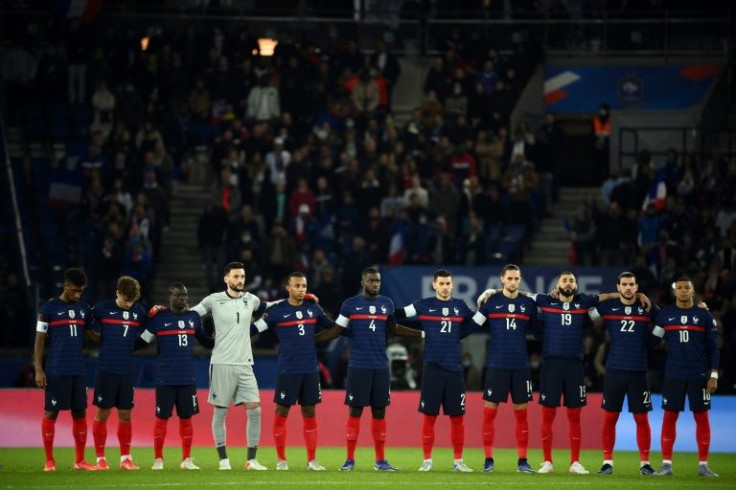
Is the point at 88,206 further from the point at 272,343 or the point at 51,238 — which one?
the point at 272,343

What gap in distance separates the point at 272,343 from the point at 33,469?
34.4 ft

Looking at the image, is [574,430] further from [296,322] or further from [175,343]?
[175,343]

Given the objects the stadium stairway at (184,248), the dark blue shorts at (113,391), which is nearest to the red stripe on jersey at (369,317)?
the dark blue shorts at (113,391)

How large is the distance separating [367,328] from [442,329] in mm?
944

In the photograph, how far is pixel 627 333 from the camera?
20062 mm

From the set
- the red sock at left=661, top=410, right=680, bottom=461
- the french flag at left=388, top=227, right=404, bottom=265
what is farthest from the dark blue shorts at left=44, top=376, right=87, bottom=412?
the french flag at left=388, top=227, right=404, bottom=265

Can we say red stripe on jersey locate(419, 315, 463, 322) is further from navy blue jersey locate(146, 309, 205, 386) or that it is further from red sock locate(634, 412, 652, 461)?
navy blue jersey locate(146, 309, 205, 386)

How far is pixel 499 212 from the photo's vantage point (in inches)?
1254

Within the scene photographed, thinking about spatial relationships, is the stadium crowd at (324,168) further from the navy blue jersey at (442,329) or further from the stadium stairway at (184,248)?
the navy blue jersey at (442,329)

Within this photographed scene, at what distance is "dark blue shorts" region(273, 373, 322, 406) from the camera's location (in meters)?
19.8

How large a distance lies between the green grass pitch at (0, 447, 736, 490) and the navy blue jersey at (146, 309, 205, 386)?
3.79 feet

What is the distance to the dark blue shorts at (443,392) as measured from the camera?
65.1 ft

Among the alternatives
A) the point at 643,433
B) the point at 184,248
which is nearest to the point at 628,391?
the point at 643,433

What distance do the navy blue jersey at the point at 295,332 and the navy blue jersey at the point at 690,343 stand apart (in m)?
4.36
